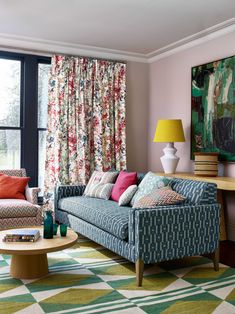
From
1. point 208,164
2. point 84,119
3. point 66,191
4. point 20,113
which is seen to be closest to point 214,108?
point 208,164

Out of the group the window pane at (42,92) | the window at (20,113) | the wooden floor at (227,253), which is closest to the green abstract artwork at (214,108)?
the wooden floor at (227,253)

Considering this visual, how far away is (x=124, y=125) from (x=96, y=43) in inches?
53.7

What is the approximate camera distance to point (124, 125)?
6246mm

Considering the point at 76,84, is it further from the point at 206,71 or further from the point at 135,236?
the point at 135,236

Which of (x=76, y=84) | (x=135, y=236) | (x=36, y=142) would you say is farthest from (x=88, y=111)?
(x=135, y=236)

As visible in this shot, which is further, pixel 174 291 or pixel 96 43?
pixel 96 43

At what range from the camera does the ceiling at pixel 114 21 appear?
4211 mm

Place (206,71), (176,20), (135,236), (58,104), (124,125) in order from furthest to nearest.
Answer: (124,125) < (58,104) < (206,71) < (176,20) < (135,236)

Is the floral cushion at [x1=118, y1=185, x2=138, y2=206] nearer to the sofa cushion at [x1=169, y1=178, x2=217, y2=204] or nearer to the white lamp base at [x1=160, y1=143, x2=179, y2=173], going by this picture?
the sofa cushion at [x1=169, y1=178, x2=217, y2=204]

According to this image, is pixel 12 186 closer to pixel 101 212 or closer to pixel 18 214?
pixel 18 214

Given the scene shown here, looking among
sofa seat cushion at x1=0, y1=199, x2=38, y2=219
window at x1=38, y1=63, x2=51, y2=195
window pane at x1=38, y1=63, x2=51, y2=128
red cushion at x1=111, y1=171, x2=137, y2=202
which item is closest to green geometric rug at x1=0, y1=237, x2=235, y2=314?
sofa seat cushion at x1=0, y1=199, x2=38, y2=219

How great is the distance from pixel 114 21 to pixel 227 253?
10.1ft

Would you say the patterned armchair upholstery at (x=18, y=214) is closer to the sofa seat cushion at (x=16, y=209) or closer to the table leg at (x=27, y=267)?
the sofa seat cushion at (x=16, y=209)

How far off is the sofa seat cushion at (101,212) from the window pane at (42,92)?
4.72ft
